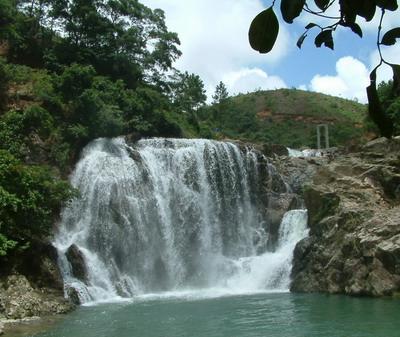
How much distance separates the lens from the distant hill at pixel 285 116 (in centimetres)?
4866

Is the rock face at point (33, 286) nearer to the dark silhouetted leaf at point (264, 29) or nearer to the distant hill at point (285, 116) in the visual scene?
the dark silhouetted leaf at point (264, 29)

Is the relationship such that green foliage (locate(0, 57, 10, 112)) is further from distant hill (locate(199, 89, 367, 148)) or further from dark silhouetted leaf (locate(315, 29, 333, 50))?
distant hill (locate(199, 89, 367, 148))

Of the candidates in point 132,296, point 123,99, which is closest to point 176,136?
point 123,99

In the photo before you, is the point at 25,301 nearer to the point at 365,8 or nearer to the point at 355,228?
the point at 355,228

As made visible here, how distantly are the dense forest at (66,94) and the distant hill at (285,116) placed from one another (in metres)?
11.3

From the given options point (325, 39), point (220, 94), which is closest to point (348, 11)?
point (325, 39)

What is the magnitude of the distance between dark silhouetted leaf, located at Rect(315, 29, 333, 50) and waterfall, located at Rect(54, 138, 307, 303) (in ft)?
54.9

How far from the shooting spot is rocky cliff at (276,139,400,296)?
1653cm

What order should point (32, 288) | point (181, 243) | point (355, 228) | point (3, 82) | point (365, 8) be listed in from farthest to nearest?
point (3, 82), point (181, 243), point (355, 228), point (32, 288), point (365, 8)

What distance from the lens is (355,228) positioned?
59.9ft

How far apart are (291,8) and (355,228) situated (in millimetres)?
17701

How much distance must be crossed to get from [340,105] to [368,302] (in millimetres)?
46858

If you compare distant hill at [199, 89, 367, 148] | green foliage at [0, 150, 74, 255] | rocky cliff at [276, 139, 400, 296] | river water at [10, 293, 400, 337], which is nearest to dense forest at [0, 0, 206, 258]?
green foliage at [0, 150, 74, 255]

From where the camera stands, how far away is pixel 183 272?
21.5 metres
